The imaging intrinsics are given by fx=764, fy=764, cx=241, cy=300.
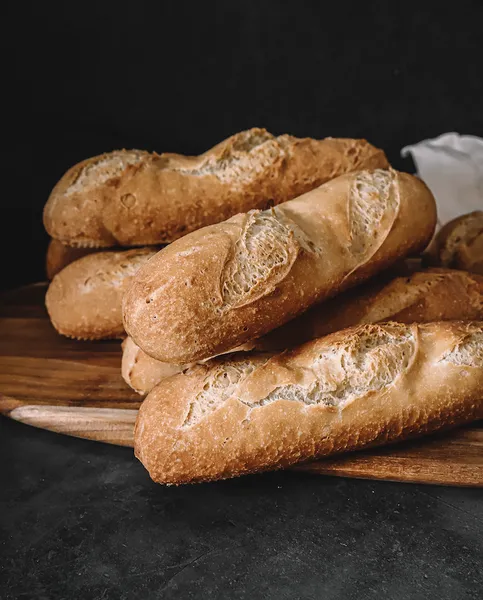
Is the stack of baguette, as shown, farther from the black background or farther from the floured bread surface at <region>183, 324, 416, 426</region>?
the black background

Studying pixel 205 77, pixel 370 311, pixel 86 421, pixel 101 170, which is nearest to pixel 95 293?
pixel 101 170

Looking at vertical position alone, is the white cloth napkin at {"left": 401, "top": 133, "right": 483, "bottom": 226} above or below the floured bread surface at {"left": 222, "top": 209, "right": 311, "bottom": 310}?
below

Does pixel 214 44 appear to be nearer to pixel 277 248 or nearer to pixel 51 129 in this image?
pixel 51 129

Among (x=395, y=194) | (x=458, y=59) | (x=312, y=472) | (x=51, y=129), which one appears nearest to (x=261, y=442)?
(x=312, y=472)

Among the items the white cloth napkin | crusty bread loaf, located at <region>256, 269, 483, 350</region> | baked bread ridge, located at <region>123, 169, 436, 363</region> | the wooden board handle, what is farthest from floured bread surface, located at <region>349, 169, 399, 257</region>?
the white cloth napkin

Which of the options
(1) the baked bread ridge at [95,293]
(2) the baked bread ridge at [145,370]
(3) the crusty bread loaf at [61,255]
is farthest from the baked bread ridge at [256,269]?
(3) the crusty bread loaf at [61,255]

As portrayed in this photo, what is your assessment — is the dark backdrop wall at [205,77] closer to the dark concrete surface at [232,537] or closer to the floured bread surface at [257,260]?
the floured bread surface at [257,260]

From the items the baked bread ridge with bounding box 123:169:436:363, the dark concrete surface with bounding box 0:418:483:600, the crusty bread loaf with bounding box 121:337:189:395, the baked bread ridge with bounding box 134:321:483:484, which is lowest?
the dark concrete surface with bounding box 0:418:483:600
